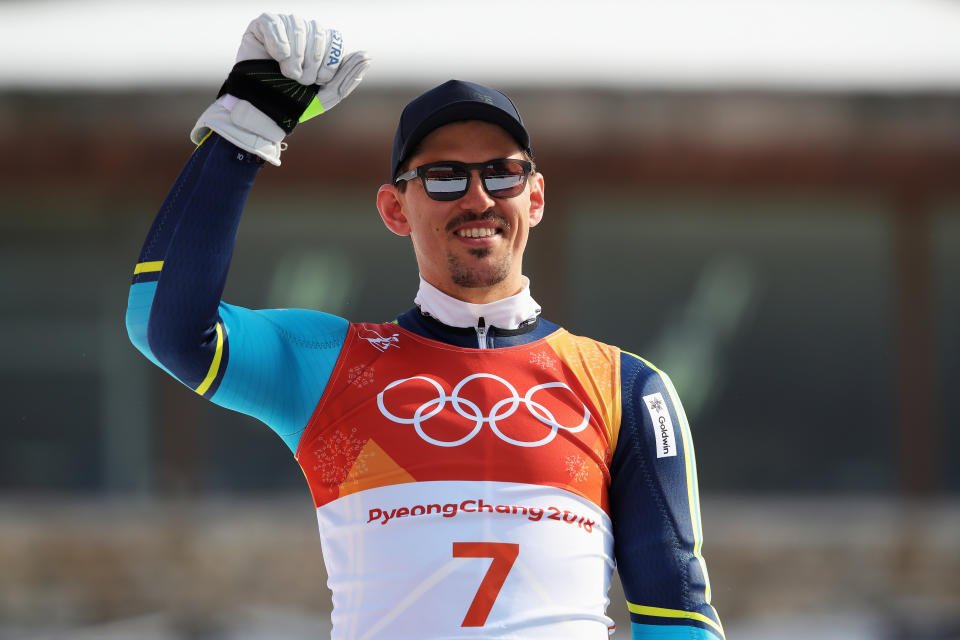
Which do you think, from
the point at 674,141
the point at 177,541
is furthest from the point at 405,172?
the point at 177,541

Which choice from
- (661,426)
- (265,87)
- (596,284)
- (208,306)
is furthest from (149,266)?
(596,284)

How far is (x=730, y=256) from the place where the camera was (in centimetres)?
773

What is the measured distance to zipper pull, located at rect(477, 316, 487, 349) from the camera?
2205 millimetres

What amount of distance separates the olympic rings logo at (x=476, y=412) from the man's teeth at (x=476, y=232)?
0.92 feet

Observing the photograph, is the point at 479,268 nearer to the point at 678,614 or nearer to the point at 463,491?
the point at 463,491

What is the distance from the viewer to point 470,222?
7.05 feet

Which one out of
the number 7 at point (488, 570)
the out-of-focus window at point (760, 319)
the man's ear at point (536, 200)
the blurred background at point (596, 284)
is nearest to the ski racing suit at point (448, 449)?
the number 7 at point (488, 570)

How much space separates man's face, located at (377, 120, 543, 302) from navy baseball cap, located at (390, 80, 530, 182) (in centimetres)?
2

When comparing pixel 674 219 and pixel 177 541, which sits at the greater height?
pixel 674 219

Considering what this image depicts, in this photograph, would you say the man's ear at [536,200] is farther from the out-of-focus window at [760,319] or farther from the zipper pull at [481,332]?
the out-of-focus window at [760,319]

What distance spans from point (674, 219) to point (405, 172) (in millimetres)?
5709

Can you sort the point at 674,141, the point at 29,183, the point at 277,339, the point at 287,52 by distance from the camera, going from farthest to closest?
the point at 29,183, the point at 674,141, the point at 277,339, the point at 287,52

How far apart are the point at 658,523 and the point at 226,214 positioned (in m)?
0.96

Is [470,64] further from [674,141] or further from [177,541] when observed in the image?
[177,541]
